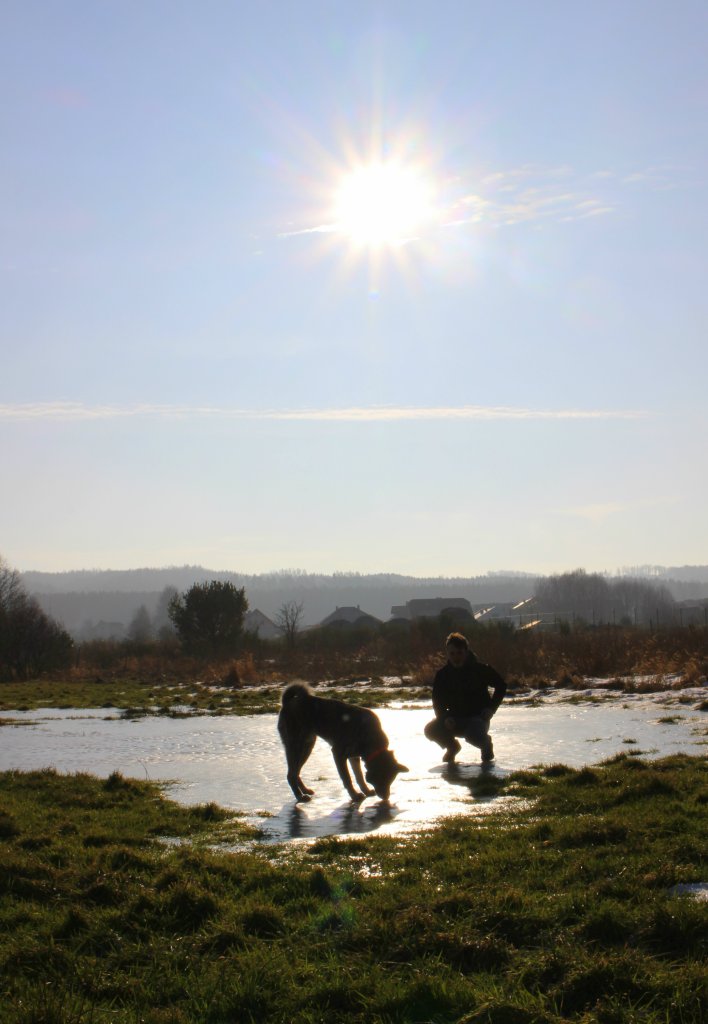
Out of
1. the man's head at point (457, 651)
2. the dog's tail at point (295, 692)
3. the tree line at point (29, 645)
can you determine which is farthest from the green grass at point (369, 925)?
the tree line at point (29, 645)

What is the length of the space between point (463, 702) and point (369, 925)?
Result: 7945 mm

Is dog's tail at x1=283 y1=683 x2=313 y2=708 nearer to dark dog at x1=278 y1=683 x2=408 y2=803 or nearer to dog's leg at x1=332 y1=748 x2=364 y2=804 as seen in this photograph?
dark dog at x1=278 y1=683 x2=408 y2=803

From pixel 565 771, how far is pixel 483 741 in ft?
6.84

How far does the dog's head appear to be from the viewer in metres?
9.64

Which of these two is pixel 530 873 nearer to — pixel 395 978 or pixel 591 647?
pixel 395 978

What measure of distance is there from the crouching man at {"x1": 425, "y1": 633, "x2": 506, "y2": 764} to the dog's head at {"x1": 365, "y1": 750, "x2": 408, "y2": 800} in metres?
2.75

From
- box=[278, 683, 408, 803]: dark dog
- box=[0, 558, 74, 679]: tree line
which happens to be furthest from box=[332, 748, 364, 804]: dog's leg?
box=[0, 558, 74, 679]: tree line

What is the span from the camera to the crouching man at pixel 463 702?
487 inches

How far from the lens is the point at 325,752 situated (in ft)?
47.2

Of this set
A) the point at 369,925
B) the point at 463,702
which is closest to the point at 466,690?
the point at 463,702

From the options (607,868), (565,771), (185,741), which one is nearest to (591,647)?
(185,741)

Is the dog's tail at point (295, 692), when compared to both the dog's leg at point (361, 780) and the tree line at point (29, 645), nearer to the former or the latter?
the dog's leg at point (361, 780)

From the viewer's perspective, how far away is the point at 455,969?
4.24 m

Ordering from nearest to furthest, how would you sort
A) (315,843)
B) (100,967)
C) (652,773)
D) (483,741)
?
(100,967) < (315,843) < (652,773) < (483,741)
